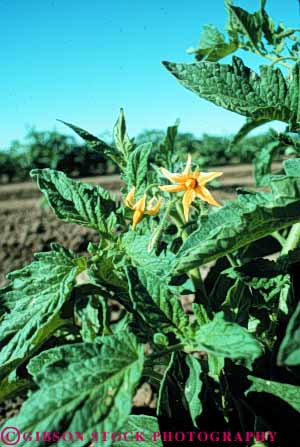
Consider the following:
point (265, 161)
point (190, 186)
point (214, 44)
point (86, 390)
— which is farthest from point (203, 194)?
point (265, 161)

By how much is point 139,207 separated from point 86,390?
16.2 inches

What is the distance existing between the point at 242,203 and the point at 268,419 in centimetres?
45

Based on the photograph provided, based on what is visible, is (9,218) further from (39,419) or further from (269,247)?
(39,419)

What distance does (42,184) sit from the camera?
1106 mm

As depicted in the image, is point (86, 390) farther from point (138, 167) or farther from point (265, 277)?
point (138, 167)

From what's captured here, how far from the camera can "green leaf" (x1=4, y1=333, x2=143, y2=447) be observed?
2.22ft

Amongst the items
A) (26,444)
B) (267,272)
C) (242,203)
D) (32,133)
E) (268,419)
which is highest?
(32,133)

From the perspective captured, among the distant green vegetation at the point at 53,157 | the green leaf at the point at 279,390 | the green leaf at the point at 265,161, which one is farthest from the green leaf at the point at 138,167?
the distant green vegetation at the point at 53,157

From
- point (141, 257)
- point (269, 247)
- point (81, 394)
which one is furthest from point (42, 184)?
point (269, 247)

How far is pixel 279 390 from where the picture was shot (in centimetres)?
95

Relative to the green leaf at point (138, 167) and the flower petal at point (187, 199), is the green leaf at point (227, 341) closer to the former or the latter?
the flower petal at point (187, 199)

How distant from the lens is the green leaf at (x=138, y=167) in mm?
1064

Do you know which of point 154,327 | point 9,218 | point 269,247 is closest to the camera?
point 154,327

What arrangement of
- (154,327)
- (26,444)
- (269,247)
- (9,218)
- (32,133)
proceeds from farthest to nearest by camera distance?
(32,133) → (9,218) → (269,247) → (154,327) → (26,444)
